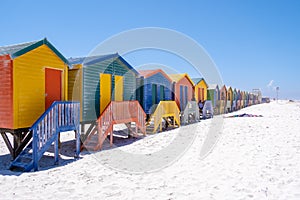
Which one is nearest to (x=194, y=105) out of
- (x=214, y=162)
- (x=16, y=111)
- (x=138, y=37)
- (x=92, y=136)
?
(x=138, y=37)

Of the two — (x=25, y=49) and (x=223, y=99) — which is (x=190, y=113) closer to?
(x=25, y=49)

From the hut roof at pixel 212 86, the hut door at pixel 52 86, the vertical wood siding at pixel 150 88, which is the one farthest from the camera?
the hut roof at pixel 212 86

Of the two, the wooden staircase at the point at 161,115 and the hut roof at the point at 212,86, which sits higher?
the hut roof at the point at 212,86

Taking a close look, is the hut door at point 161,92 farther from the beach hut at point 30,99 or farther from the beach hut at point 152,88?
the beach hut at point 30,99

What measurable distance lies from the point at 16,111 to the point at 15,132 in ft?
2.48

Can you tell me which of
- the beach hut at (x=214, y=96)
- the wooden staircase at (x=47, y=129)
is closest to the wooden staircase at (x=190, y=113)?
the beach hut at (x=214, y=96)

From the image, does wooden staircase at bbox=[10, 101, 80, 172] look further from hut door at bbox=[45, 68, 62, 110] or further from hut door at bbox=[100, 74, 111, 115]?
hut door at bbox=[100, 74, 111, 115]

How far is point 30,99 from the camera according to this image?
9047mm

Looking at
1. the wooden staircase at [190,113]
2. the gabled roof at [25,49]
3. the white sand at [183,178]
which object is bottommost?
the white sand at [183,178]

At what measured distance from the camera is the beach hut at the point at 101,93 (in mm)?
11352

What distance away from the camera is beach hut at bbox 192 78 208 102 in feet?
91.8


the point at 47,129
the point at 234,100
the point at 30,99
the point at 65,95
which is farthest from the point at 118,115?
the point at 234,100

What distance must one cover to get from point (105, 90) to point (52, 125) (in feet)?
13.9

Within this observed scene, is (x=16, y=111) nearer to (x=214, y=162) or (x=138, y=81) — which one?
(x=214, y=162)
